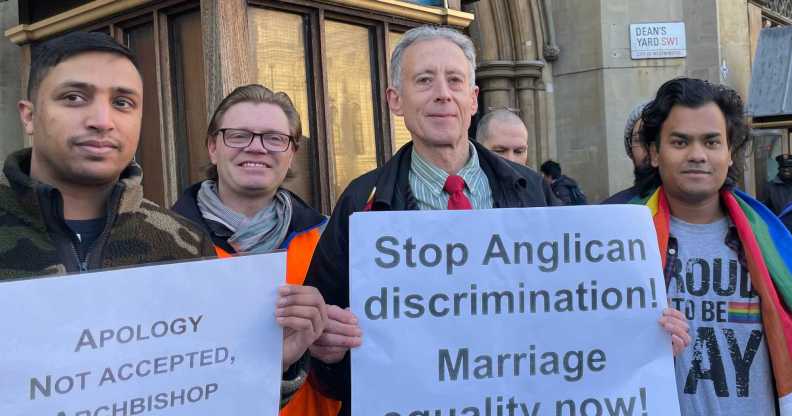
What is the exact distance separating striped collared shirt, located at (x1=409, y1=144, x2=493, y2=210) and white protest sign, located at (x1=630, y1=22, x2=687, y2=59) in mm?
8088

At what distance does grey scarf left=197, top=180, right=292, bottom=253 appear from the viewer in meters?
2.24

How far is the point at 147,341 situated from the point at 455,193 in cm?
84

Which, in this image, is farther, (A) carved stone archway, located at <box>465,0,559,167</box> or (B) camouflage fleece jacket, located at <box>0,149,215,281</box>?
(A) carved stone archway, located at <box>465,0,559,167</box>

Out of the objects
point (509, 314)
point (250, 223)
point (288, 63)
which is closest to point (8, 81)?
point (288, 63)

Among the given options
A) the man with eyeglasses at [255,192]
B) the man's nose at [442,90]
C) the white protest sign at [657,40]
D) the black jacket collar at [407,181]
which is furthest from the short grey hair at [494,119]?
the white protest sign at [657,40]

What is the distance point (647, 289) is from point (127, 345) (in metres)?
1.21

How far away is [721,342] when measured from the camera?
192 cm

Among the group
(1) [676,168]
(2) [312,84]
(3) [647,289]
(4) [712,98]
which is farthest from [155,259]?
(2) [312,84]

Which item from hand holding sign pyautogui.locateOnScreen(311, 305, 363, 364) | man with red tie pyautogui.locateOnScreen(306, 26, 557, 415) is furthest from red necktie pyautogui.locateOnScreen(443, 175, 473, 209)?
hand holding sign pyautogui.locateOnScreen(311, 305, 363, 364)

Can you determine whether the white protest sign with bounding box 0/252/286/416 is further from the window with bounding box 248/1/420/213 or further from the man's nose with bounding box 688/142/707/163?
the window with bounding box 248/1/420/213

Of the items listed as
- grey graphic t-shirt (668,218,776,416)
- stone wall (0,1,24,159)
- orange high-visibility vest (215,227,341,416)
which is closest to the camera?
grey graphic t-shirt (668,218,776,416)

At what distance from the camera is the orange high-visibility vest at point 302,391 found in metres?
2.11

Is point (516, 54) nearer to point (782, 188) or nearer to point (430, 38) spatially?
point (782, 188)

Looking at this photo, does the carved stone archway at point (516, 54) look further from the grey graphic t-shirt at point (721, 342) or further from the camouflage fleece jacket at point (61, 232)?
the camouflage fleece jacket at point (61, 232)
